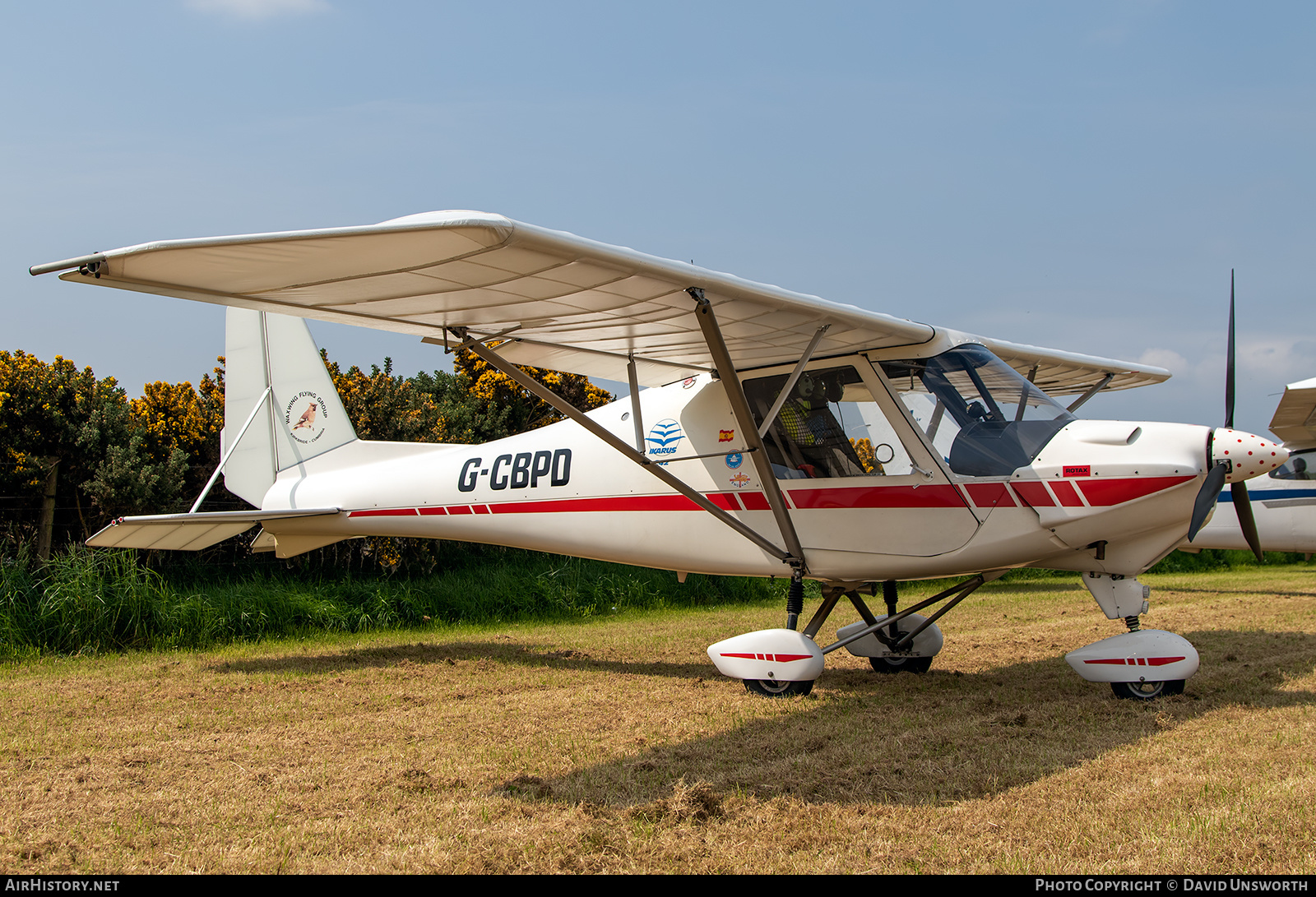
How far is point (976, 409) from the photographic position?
239 inches

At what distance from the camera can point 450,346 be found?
575cm

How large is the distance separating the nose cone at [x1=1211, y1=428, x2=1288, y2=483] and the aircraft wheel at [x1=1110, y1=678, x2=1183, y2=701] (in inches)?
52.7

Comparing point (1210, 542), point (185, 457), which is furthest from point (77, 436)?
point (1210, 542)

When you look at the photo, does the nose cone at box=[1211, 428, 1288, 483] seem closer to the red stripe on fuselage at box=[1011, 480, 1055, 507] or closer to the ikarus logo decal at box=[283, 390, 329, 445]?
the red stripe on fuselage at box=[1011, 480, 1055, 507]

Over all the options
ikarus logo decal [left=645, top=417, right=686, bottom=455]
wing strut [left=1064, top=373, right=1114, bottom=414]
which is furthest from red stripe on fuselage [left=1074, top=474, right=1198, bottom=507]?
wing strut [left=1064, top=373, right=1114, bottom=414]

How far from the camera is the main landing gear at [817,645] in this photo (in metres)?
5.93

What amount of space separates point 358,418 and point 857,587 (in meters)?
8.58

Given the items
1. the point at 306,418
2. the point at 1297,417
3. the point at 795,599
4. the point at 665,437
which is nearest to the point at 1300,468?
the point at 1297,417

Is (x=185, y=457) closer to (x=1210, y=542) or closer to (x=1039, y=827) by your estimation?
(x=1039, y=827)

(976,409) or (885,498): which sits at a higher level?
(976,409)

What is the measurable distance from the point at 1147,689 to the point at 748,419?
3003mm

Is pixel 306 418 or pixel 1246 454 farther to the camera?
pixel 306 418

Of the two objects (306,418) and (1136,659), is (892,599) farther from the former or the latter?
(306,418)

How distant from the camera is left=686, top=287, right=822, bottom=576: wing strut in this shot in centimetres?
527
